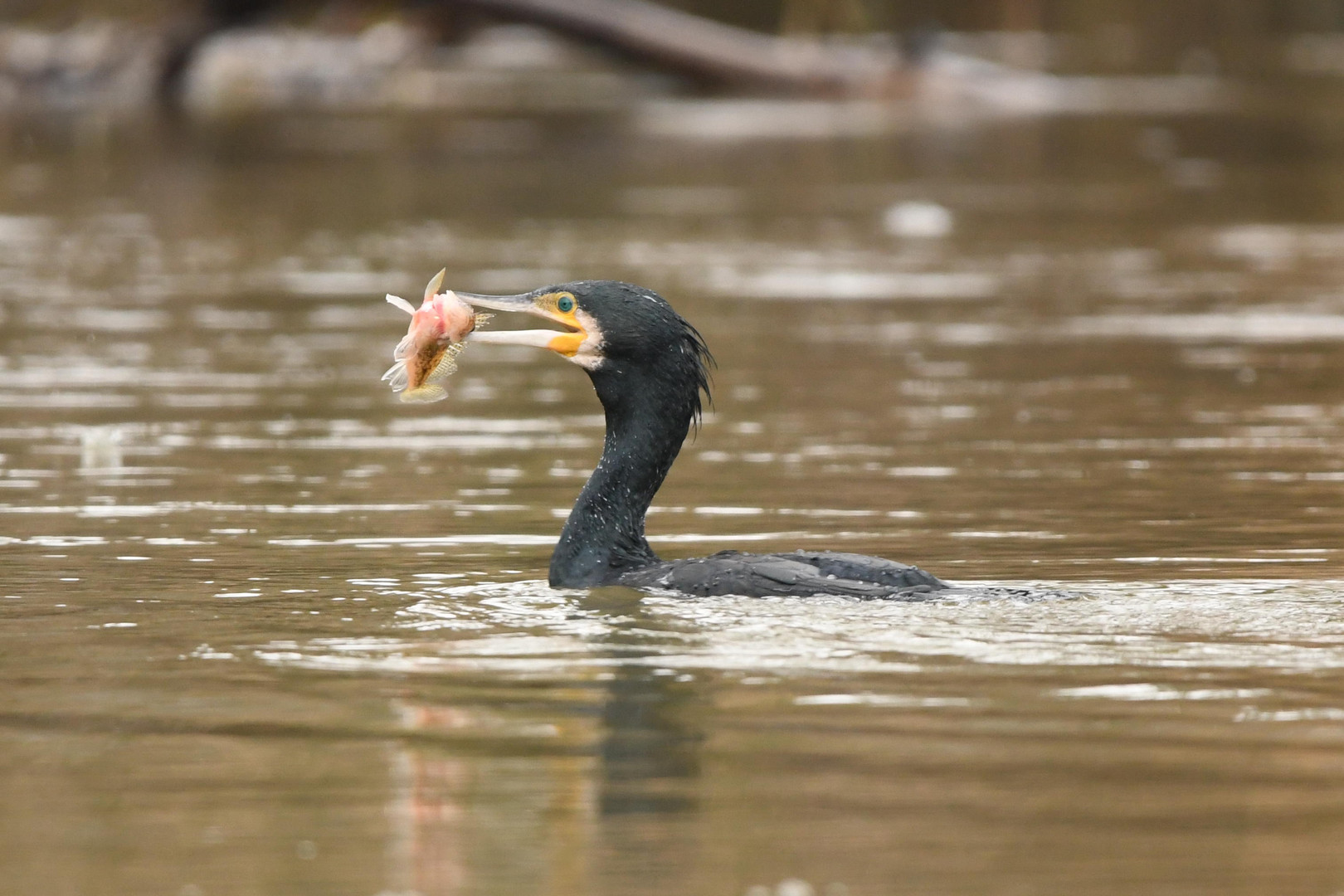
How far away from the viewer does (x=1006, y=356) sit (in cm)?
1714

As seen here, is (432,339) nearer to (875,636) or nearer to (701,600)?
(701,600)

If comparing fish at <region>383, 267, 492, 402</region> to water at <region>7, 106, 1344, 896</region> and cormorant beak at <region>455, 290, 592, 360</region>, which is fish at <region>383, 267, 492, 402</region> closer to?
cormorant beak at <region>455, 290, 592, 360</region>

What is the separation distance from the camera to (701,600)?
8867 mm

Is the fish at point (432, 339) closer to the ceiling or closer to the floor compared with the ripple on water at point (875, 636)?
closer to the ceiling

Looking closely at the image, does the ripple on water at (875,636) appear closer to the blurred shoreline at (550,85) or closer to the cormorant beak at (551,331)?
the cormorant beak at (551,331)

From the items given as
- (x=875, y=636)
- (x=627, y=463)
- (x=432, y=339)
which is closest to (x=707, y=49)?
(x=432, y=339)

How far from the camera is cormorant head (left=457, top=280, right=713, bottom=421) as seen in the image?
9617 millimetres

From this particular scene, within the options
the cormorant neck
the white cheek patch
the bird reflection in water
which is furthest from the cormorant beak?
the bird reflection in water

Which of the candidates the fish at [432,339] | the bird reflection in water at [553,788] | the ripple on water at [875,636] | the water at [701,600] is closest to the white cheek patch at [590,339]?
the fish at [432,339]

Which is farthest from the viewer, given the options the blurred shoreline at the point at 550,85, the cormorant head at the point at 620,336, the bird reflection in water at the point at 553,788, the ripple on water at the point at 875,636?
the blurred shoreline at the point at 550,85

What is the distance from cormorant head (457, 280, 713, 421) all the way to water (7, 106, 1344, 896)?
0.92 meters

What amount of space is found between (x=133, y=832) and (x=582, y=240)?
18.3 m

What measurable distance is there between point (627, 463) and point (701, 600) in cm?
109

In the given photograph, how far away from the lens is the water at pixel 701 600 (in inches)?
242
